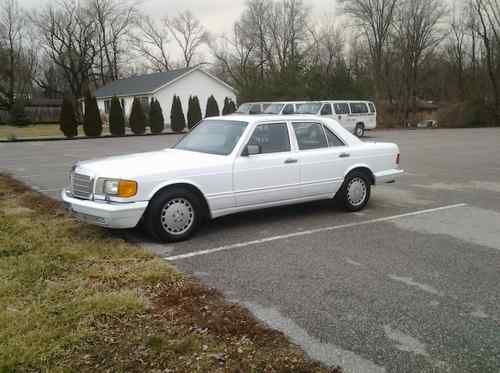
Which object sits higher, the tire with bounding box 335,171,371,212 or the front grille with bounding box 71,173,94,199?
the front grille with bounding box 71,173,94,199

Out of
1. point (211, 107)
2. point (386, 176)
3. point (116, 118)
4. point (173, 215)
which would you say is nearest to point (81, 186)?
point (173, 215)

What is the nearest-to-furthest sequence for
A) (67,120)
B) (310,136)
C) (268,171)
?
(268,171) → (310,136) → (67,120)

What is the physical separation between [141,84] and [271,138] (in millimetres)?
39548

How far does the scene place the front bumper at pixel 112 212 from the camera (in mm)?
5250

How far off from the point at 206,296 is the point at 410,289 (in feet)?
6.19

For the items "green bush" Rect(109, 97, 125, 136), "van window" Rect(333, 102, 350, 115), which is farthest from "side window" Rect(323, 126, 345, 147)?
"green bush" Rect(109, 97, 125, 136)

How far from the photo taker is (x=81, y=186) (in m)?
5.64

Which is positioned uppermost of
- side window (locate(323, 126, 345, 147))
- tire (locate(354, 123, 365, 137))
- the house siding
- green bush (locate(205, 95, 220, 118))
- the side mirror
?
the house siding

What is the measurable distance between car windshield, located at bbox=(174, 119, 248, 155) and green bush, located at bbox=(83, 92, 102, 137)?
23.8m

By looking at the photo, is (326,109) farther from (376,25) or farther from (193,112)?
(376,25)

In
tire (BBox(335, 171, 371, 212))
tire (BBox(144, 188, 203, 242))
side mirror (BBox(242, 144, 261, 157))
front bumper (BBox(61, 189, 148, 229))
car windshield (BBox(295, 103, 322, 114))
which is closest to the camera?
front bumper (BBox(61, 189, 148, 229))

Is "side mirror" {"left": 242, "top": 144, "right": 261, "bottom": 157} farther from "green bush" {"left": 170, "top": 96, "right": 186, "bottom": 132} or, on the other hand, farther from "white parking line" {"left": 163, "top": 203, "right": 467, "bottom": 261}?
"green bush" {"left": 170, "top": 96, "right": 186, "bottom": 132}

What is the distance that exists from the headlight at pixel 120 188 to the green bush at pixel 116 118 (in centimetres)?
2551

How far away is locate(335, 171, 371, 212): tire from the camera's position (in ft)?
23.7
